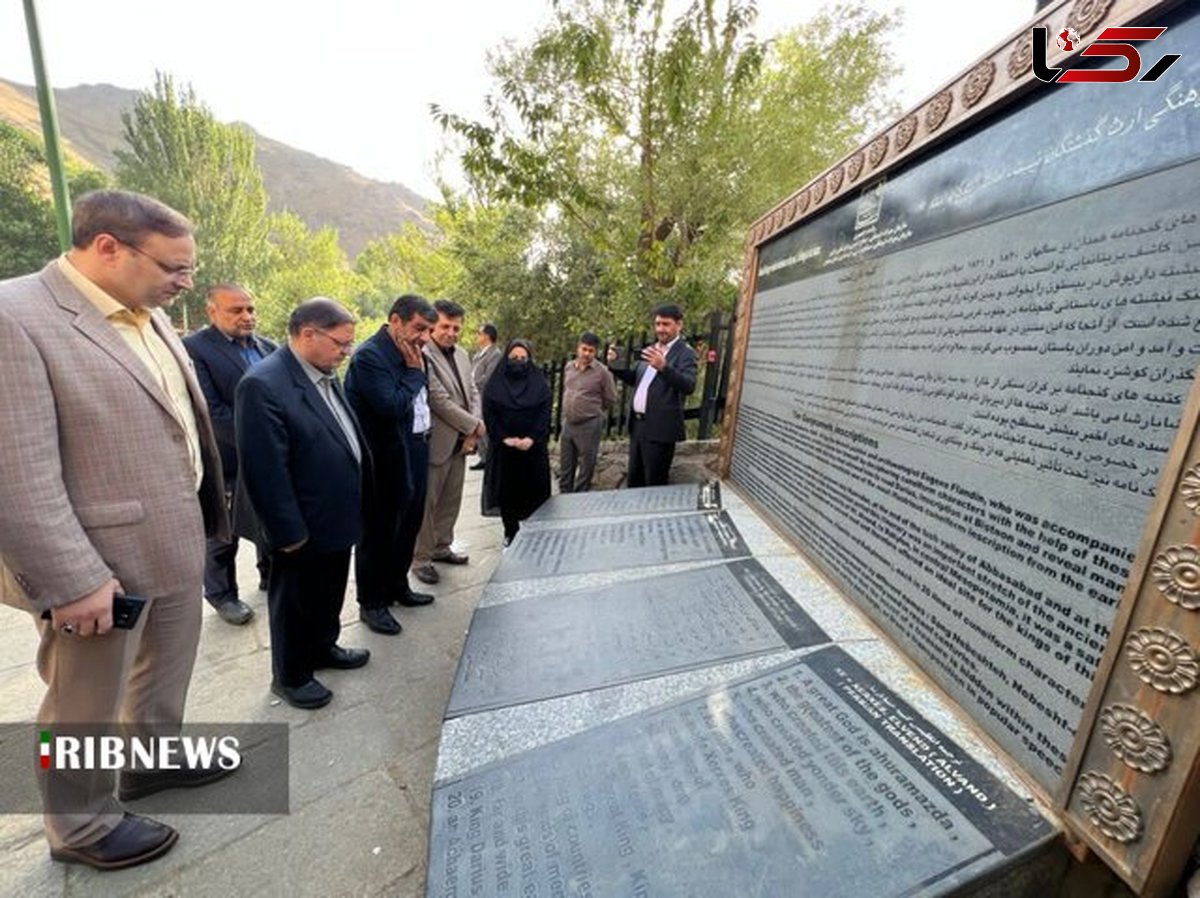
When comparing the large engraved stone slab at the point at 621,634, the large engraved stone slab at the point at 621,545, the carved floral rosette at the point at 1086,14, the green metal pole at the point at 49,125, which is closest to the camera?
the carved floral rosette at the point at 1086,14

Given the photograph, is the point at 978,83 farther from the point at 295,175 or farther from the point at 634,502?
the point at 295,175

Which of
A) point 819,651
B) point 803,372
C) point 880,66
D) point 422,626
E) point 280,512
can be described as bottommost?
point 422,626

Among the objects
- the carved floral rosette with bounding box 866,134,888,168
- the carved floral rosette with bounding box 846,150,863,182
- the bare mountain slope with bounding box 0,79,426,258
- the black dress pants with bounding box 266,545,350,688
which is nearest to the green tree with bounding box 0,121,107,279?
the black dress pants with bounding box 266,545,350,688

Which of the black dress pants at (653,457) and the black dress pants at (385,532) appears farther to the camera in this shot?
the black dress pants at (653,457)

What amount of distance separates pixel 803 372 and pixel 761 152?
21.9 ft

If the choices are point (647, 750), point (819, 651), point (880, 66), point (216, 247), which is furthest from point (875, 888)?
point (216, 247)

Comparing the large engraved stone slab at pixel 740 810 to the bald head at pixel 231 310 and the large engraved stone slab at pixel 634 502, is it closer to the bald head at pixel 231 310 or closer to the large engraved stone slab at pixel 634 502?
the large engraved stone slab at pixel 634 502

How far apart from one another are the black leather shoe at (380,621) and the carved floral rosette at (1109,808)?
2.77 m

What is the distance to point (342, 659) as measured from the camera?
8.25ft

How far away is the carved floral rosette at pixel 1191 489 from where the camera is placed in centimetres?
89

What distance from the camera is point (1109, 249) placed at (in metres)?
1.16

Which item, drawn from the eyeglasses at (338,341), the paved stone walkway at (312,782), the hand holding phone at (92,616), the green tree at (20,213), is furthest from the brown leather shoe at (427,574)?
the green tree at (20,213)

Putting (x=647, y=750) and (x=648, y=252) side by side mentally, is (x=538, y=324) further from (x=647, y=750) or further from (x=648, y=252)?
(x=647, y=750)

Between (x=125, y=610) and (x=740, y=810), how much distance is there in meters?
1.61
